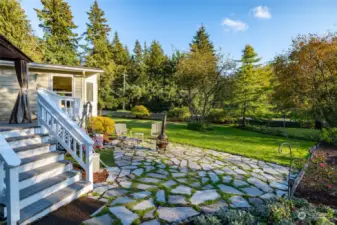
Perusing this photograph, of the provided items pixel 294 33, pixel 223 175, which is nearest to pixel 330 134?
pixel 294 33

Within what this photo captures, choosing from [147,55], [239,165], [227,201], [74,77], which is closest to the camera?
[227,201]

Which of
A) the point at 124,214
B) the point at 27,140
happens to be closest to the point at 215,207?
the point at 124,214

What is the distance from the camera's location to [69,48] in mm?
21125

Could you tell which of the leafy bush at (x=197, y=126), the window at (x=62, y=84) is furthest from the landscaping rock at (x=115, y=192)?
the leafy bush at (x=197, y=126)

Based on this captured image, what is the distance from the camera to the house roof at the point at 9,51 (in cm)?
413

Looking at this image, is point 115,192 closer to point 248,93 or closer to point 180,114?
point 248,93

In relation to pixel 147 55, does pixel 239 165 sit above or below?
below

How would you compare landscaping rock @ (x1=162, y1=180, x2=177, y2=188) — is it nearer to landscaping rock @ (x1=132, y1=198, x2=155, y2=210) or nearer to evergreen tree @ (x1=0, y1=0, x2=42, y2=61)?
landscaping rock @ (x1=132, y1=198, x2=155, y2=210)

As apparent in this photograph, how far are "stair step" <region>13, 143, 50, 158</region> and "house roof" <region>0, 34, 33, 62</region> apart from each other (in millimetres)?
2392

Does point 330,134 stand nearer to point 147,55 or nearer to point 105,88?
point 105,88

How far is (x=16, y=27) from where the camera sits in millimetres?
15852

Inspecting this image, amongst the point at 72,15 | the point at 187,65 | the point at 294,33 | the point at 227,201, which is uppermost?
the point at 72,15

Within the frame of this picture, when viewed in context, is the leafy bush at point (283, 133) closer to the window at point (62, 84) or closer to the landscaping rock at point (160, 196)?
the landscaping rock at point (160, 196)

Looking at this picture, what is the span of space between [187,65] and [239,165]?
7.89 m
